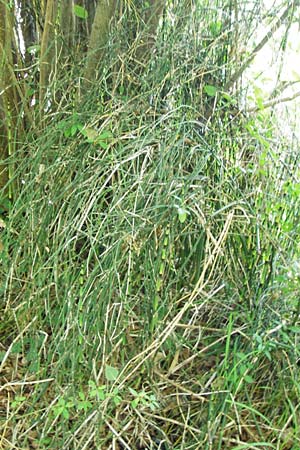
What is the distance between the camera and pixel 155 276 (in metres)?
1.16

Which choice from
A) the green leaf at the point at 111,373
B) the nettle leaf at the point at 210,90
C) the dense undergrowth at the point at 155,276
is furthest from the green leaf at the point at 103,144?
the green leaf at the point at 111,373

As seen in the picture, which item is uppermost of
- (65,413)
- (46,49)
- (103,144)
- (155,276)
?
(46,49)

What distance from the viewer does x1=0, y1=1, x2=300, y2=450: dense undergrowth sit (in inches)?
43.9

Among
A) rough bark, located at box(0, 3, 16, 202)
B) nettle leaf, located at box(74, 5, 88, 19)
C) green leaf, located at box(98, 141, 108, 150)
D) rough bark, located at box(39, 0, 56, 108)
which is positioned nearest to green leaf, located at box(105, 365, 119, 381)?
green leaf, located at box(98, 141, 108, 150)

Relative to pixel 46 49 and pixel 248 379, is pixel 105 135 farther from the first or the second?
pixel 248 379

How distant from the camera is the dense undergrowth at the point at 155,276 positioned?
Result: 3.66 feet

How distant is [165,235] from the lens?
1161 mm

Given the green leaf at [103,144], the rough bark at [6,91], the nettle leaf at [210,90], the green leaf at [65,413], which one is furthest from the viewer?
the rough bark at [6,91]

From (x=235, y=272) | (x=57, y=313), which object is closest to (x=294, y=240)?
(x=235, y=272)

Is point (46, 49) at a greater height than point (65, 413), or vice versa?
point (46, 49)

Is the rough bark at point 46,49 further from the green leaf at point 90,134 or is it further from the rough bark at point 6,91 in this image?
the green leaf at point 90,134

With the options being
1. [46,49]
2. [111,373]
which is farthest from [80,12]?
[111,373]

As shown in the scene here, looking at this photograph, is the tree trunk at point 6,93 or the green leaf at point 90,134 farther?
the tree trunk at point 6,93

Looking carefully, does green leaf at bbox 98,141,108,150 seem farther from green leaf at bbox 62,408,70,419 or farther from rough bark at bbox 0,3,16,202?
green leaf at bbox 62,408,70,419
